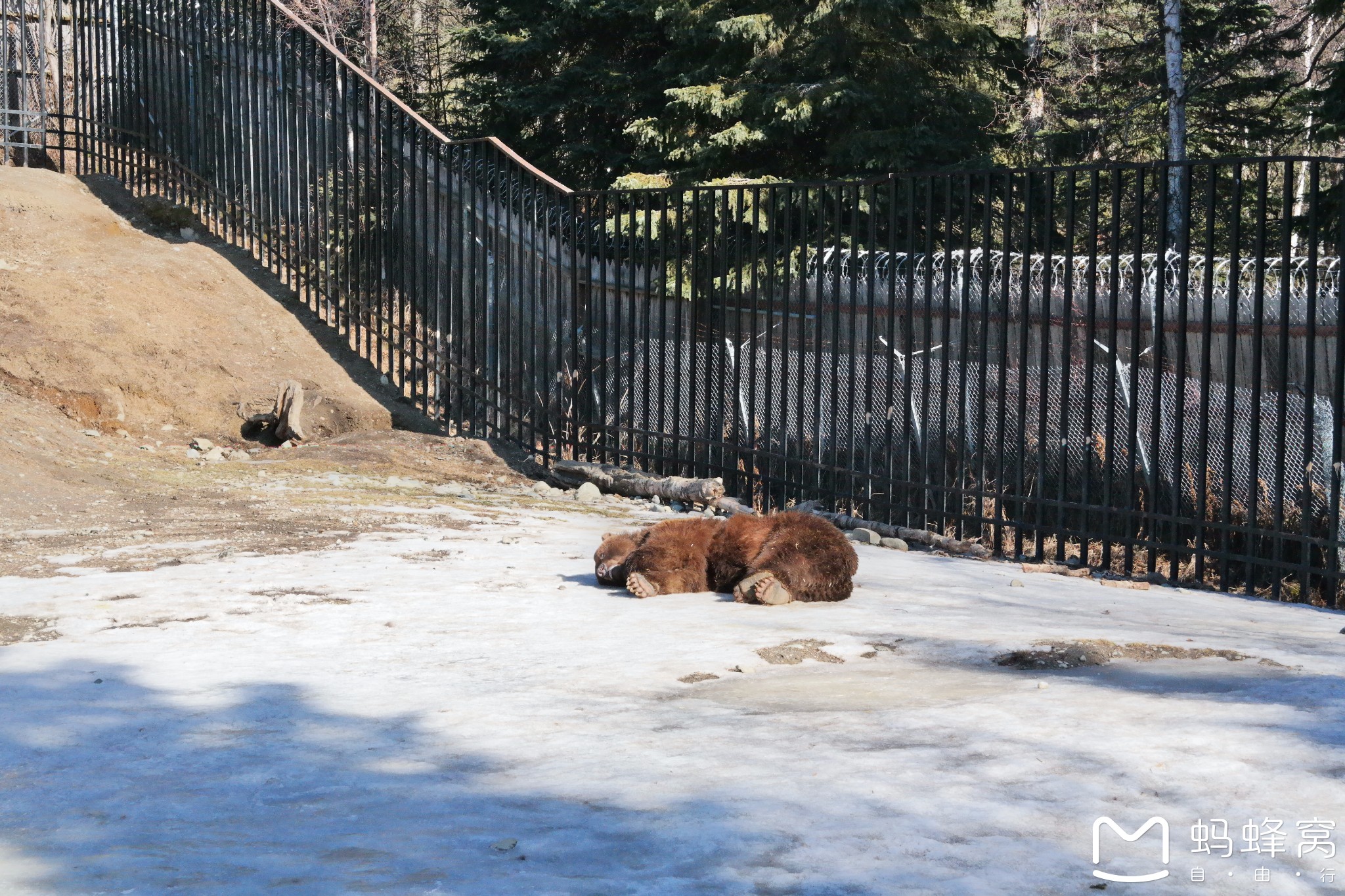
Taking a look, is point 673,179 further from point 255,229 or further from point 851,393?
point 851,393

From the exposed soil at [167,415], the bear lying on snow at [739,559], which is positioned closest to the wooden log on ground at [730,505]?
the exposed soil at [167,415]

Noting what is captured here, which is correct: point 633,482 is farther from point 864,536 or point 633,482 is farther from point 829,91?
point 829,91

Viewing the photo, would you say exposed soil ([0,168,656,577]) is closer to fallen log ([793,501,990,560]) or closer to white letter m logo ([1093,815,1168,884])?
fallen log ([793,501,990,560])

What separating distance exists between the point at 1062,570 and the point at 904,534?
138 centimetres

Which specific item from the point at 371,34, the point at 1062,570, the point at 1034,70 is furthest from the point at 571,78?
the point at 1062,570

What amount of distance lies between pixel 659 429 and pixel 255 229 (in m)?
6.38

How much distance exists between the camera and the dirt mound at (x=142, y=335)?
1180 cm

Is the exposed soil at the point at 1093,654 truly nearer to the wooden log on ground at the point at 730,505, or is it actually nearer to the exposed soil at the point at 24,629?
the exposed soil at the point at 24,629

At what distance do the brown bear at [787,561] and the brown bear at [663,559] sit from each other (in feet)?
0.46

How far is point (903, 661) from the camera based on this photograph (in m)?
4.96

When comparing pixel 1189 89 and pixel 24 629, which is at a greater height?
pixel 1189 89

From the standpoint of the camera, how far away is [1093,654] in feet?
16.1

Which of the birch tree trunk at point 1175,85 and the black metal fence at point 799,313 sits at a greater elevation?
the birch tree trunk at point 1175,85

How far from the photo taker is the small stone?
349 inches
